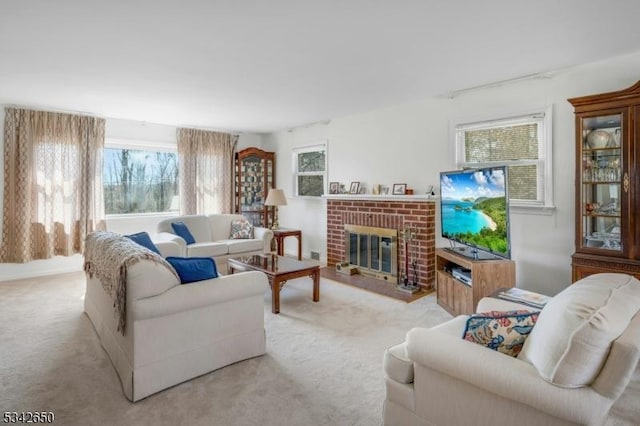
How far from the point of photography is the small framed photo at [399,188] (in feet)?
15.6

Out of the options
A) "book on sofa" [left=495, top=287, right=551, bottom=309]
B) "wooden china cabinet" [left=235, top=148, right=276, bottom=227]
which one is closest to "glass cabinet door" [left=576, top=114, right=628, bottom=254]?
"book on sofa" [left=495, top=287, right=551, bottom=309]

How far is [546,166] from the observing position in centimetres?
358

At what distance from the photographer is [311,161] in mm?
6461

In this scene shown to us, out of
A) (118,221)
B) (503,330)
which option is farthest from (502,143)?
(118,221)

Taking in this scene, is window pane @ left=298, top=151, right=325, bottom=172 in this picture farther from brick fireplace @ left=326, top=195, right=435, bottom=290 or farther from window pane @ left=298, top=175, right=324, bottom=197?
brick fireplace @ left=326, top=195, right=435, bottom=290

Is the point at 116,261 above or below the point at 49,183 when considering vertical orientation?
below

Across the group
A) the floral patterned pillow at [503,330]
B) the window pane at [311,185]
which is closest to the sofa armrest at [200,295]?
the floral patterned pillow at [503,330]

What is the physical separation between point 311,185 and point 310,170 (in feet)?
0.88

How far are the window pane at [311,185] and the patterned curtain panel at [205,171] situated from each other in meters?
1.31

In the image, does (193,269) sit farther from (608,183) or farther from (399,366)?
(608,183)

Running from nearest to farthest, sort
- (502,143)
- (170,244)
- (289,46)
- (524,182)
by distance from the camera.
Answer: (289,46), (524,182), (502,143), (170,244)

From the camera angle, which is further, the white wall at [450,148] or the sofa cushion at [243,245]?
the sofa cushion at [243,245]

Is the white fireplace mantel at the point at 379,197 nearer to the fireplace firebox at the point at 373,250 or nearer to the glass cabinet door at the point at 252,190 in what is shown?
the fireplace firebox at the point at 373,250

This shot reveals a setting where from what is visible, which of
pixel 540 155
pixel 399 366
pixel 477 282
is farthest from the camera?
pixel 540 155
